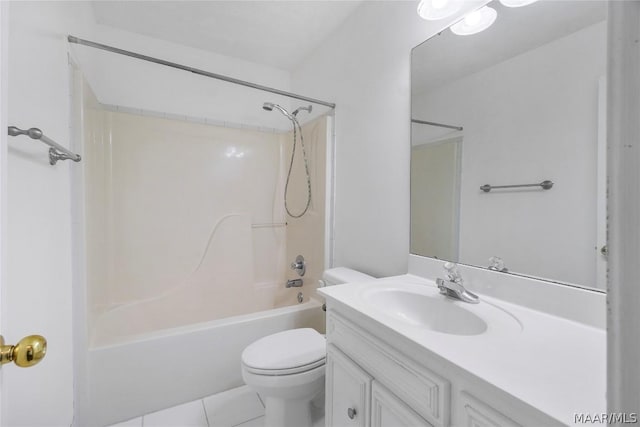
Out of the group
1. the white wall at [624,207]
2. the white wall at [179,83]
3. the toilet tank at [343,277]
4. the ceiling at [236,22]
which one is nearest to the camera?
the white wall at [624,207]

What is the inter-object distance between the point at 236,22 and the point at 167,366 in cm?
211

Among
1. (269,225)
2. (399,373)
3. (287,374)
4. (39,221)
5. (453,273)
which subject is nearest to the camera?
(399,373)

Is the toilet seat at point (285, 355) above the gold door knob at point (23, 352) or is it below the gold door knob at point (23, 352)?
below

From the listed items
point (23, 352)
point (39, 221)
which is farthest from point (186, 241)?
point (23, 352)

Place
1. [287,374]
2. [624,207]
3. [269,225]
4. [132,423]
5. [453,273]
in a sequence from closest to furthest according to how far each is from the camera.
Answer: [624,207]
[453,273]
[287,374]
[132,423]
[269,225]

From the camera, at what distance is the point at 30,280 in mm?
808

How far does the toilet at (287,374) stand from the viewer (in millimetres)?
1163

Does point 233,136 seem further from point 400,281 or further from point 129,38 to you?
point 400,281

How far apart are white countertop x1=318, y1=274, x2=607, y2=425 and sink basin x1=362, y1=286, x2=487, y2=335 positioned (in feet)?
0.15

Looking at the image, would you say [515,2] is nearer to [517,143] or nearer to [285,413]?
[517,143]

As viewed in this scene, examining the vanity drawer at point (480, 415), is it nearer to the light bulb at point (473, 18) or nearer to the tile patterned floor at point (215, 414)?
the tile patterned floor at point (215, 414)

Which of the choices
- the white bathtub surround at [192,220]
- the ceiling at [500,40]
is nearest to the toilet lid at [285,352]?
the white bathtub surround at [192,220]

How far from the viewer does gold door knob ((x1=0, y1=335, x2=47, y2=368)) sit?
399 mm

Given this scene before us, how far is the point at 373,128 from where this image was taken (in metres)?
1.50
